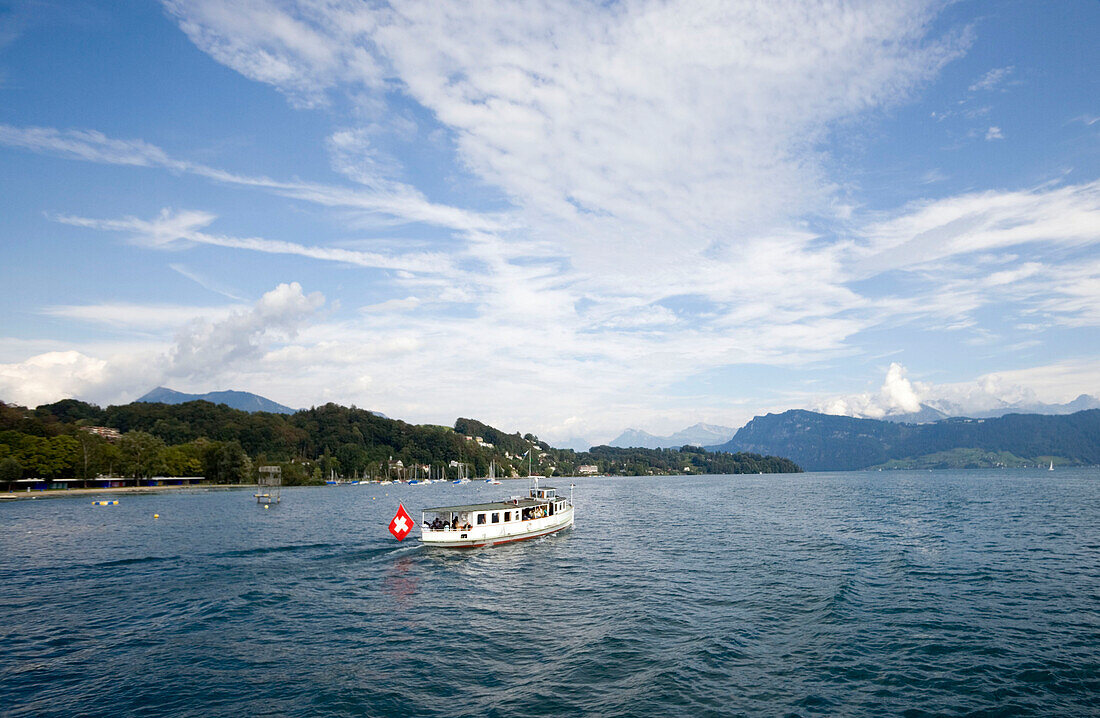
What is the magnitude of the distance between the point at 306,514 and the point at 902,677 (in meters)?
108

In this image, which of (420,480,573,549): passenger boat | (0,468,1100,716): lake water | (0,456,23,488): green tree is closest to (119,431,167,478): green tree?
(0,456,23,488): green tree

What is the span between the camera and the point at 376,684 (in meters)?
26.9

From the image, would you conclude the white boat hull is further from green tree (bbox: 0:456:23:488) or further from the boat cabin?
green tree (bbox: 0:456:23:488)

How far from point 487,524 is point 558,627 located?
3082 cm

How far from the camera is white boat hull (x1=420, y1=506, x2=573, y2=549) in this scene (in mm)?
62531

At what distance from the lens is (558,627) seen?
35.6m

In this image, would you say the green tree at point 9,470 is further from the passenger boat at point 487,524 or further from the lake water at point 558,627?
the passenger boat at point 487,524

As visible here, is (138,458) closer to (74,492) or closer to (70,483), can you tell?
(70,483)

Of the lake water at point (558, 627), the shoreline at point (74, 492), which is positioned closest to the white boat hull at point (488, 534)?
the lake water at point (558, 627)

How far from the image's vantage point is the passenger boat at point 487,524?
62750mm

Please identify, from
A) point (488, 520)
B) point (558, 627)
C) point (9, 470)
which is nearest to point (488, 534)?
point (488, 520)

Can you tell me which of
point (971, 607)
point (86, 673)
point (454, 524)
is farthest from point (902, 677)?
point (454, 524)

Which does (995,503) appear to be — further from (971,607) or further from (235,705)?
(235,705)

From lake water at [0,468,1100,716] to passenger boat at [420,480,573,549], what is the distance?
5.55 ft
